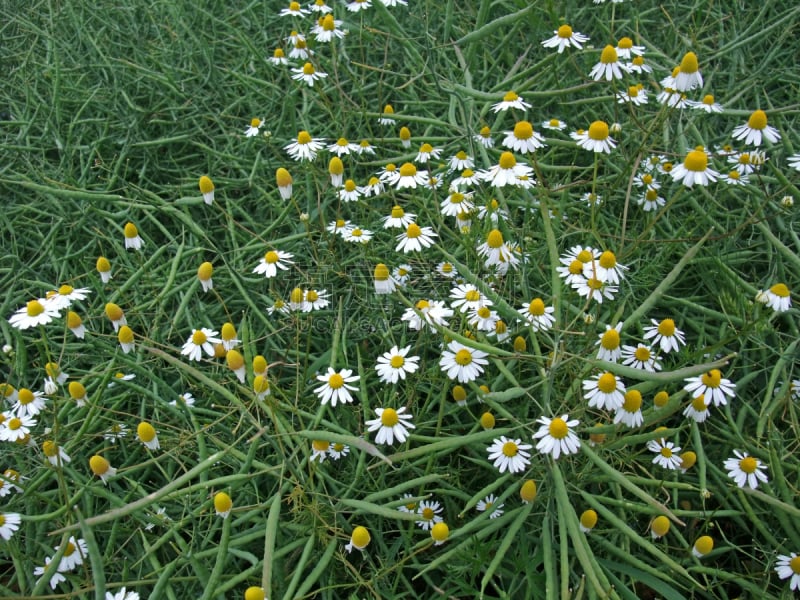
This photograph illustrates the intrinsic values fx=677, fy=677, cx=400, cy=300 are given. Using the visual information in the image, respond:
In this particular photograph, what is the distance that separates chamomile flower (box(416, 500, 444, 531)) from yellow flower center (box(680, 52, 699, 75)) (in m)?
1.28

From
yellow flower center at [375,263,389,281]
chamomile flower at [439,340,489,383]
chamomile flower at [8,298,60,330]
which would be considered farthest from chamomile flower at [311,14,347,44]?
chamomile flower at [439,340,489,383]

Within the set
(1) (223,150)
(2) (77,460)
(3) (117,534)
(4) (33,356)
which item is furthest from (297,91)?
(3) (117,534)

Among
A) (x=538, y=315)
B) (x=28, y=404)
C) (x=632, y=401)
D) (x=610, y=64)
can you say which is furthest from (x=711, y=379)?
(x=28, y=404)

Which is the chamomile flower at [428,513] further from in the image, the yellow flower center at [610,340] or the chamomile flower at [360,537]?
the yellow flower center at [610,340]

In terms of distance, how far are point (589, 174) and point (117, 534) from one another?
183 cm

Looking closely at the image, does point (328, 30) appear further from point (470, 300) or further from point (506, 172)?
point (470, 300)

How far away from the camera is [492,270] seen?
6.08 feet

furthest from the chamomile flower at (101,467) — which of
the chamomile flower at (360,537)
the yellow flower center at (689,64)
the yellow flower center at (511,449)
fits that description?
the yellow flower center at (689,64)

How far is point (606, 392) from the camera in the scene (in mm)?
1417

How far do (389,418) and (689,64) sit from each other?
1.18 m

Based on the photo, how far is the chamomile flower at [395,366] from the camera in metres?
1.71


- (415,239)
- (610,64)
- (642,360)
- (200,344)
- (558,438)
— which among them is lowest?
(558,438)

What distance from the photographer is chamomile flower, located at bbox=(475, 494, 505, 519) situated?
1490 mm

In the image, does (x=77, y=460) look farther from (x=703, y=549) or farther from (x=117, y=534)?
(x=703, y=549)
